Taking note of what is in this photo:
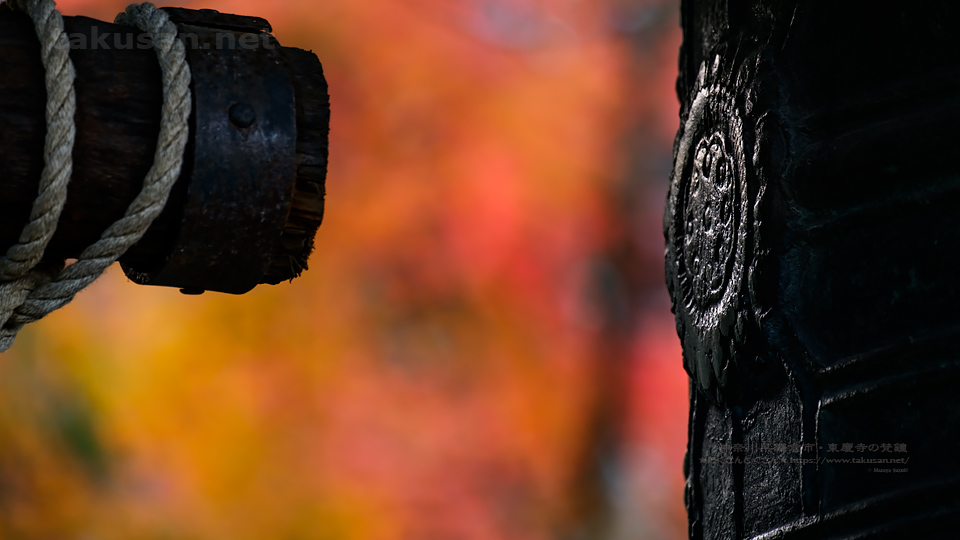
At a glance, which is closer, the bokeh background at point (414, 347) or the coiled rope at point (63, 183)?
the coiled rope at point (63, 183)

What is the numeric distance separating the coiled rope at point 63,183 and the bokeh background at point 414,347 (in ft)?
10.6

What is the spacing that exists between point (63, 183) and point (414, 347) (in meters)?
3.41

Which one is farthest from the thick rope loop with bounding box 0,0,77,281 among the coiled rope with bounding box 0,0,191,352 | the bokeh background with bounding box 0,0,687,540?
the bokeh background with bounding box 0,0,687,540

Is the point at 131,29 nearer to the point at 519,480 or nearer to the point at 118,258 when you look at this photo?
the point at 118,258

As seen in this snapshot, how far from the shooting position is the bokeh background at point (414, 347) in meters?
3.70

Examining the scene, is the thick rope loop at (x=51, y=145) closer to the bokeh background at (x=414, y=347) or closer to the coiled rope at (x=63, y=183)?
the coiled rope at (x=63, y=183)

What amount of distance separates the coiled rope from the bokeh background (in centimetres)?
324

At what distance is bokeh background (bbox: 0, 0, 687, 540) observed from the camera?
3.70 meters

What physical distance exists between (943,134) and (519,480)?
11.3 feet

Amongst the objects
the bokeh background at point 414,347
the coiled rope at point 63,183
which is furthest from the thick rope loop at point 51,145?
the bokeh background at point 414,347

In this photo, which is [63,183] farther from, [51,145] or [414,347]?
[414,347]

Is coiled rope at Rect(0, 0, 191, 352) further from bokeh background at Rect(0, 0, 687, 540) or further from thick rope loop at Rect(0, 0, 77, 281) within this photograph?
bokeh background at Rect(0, 0, 687, 540)

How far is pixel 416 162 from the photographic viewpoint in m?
4.04

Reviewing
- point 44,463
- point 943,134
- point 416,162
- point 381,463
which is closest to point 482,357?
point 381,463
